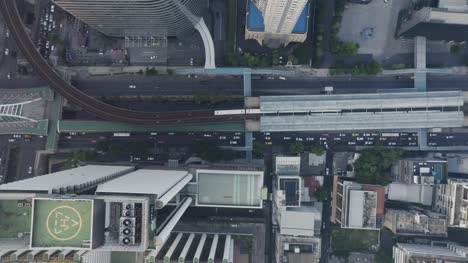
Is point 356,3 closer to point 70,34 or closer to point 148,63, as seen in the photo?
point 148,63

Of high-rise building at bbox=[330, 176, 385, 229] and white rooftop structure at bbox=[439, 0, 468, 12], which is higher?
white rooftop structure at bbox=[439, 0, 468, 12]

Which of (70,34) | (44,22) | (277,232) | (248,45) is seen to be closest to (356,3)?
(248,45)

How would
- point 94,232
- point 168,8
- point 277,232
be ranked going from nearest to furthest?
point 94,232
point 168,8
point 277,232

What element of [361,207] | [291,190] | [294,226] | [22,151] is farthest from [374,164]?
[22,151]

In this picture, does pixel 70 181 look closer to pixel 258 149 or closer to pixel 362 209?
pixel 258 149

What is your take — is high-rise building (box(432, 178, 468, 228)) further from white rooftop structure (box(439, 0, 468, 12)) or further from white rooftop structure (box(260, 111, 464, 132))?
white rooftop structure (box(439, 0, 468, 12))

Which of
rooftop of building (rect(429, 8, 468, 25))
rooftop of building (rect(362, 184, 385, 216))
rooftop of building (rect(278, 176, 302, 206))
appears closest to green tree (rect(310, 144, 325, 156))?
rooftop of building (rect(278, 176, 302, 206))

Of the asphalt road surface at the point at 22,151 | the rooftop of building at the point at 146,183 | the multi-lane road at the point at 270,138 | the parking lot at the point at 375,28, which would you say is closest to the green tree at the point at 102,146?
the multi-lane road at the point at 270,138
